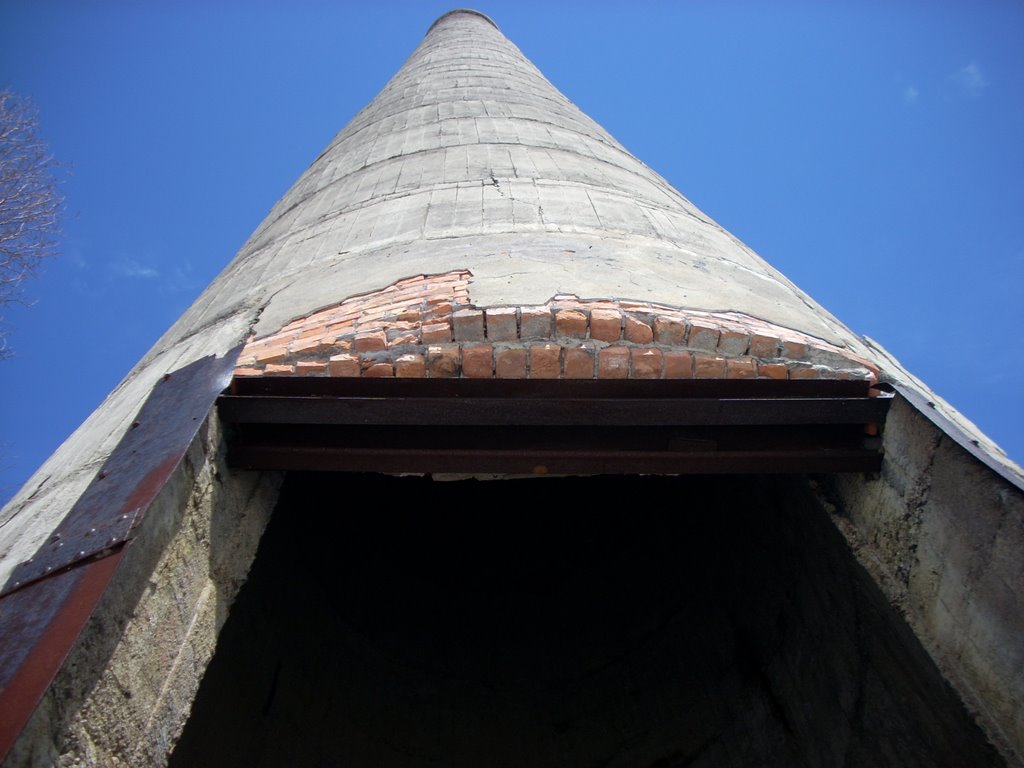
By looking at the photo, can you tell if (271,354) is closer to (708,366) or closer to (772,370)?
(708,366)

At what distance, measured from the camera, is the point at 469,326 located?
85.5 inches

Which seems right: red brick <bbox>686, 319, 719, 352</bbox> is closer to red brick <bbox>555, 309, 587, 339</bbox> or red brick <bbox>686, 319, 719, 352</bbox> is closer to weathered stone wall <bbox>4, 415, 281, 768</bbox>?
red brick <bbox>555, 309, 587, 339</bbox>

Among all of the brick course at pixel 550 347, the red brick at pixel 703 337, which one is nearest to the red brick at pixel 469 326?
the brick course at pixel 550 347

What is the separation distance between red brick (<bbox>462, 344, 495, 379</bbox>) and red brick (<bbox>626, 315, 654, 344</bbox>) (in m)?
0.39

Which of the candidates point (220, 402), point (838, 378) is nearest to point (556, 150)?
point (838, 378)

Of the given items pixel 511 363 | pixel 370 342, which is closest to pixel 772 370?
pixel 511 363

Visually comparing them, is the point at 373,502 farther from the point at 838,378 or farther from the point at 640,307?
the point at 838,378

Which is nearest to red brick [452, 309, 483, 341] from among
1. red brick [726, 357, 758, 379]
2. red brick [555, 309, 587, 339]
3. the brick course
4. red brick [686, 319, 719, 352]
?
the brick course

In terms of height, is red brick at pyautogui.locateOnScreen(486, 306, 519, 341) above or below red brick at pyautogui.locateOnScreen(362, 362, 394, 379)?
above

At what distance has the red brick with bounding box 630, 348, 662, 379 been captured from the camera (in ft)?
6.98

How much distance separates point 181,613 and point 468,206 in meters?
1.97

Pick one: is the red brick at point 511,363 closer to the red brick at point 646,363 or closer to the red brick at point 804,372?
the red brick at point 646,363

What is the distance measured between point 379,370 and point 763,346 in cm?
110

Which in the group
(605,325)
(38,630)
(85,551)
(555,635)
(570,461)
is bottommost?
(38,630)
